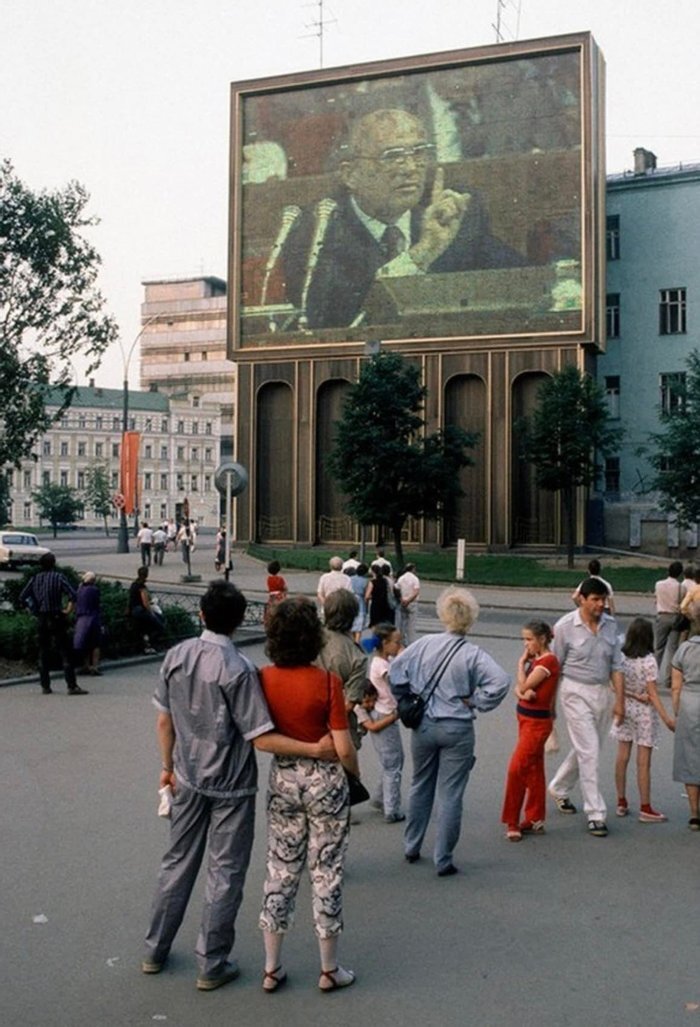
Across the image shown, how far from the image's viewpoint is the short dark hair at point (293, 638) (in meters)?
5.52

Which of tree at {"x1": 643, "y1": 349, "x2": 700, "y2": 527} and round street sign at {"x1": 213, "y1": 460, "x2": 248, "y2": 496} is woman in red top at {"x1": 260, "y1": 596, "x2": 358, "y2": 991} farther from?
tree at {"x1": 643, "y1": 349, "x2": 700, "y2": 527}

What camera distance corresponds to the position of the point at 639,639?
9.15m

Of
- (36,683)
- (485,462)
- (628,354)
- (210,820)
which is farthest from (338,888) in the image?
(628,354)

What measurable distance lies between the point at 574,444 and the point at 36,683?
30.3 meters

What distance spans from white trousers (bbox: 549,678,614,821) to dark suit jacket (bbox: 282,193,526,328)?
42.3 m

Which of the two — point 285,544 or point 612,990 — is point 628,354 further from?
point 612,990

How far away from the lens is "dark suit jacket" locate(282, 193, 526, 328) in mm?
49562

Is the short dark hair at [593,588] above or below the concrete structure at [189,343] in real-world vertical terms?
below

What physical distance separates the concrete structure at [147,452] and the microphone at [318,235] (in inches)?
2605

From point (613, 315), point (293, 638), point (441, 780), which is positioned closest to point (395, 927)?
point (441, 780)

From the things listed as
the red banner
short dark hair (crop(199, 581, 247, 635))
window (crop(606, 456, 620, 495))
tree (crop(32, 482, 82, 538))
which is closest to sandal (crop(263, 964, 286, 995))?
short dark hair (crop(199, 581, 247, 635))

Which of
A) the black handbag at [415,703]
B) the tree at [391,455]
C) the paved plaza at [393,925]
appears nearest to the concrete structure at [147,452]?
the tree at [391,455]

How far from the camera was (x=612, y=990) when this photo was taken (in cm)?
542

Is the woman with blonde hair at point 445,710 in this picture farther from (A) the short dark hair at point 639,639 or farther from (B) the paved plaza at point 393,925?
(A) the short dark hair at point 639,639
